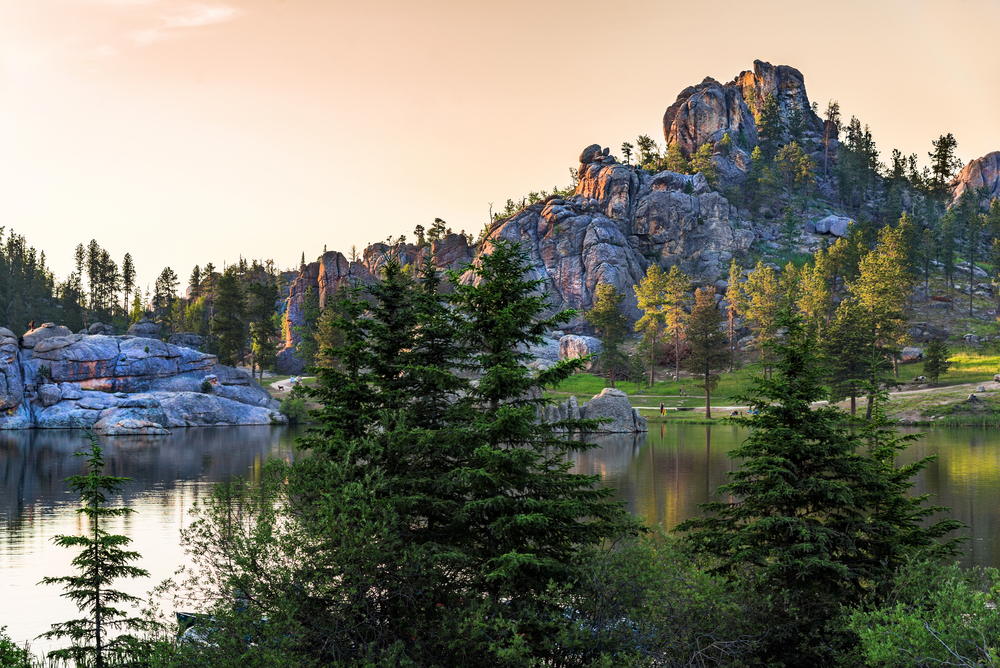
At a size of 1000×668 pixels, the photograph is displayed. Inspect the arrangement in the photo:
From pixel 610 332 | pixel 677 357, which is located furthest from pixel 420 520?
pixel 677 357

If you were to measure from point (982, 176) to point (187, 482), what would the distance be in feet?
681

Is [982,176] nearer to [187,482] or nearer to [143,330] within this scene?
[143,330]

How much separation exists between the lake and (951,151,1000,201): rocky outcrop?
148167mm

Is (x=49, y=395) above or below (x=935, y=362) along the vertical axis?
below

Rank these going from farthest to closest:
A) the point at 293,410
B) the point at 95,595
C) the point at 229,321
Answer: the point at 229,321 < the point at 293,410 < the point at 95,595

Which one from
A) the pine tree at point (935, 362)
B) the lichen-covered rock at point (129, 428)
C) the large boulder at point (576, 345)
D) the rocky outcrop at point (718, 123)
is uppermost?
the rocky outcrop at point (718, 123)

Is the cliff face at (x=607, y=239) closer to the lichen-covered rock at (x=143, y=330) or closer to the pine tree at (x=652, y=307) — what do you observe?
the pine tree at (x=652, y=307)

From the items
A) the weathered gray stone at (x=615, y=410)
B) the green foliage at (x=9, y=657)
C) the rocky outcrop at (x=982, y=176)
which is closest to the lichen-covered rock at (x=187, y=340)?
the weathered gray stone at (x=615, y=410)

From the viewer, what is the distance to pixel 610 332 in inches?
4126

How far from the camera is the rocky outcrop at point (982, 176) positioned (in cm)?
19038

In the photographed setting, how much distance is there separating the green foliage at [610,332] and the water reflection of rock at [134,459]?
42209 millimetres

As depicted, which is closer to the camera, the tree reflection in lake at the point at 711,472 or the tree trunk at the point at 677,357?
the tree reflection in lake at the point at 711,472

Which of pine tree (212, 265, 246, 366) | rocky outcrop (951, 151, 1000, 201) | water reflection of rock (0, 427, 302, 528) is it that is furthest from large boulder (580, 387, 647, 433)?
rocky outcrop (951, 151, 1000, 201)

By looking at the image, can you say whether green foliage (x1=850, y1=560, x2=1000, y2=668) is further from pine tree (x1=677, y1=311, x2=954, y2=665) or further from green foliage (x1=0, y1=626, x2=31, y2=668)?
green foliage (x1=0, y1=626, x2=31, y2=668)
